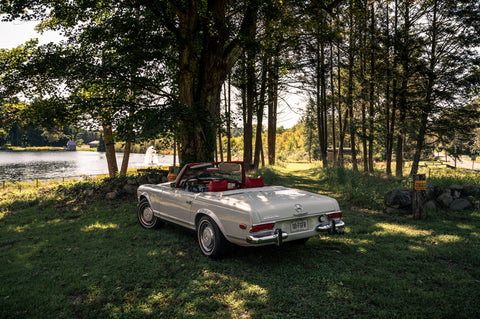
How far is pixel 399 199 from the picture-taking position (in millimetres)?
8414

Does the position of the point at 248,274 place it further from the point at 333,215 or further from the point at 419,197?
the point at 419,197

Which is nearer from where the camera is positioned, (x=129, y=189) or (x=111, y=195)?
(x=111, y=195)

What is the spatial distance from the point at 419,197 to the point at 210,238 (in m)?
5.28

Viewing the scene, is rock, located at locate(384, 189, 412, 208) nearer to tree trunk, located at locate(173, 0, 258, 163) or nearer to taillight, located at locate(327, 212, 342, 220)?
taillight, located at locate(327, 212, 342, 220)

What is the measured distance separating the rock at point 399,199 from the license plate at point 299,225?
4.84 m

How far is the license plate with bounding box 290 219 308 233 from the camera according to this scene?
4.63 m

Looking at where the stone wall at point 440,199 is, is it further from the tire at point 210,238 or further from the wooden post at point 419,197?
the tire at point 210,238

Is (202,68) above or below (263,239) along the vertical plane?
above

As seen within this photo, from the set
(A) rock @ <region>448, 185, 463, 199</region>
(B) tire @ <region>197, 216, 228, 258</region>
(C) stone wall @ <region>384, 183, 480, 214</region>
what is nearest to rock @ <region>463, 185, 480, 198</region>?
(C) stone wall @ <region>384, 183, 480, 214</region>

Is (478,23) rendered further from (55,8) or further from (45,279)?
(45,279)

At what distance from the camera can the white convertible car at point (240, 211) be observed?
4.39 meters

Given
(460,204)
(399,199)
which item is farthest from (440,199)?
(399,199)

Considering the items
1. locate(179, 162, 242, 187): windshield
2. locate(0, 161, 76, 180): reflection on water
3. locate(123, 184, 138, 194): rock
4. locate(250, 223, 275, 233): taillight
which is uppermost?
locate(179, 162, 242, 187): windshield

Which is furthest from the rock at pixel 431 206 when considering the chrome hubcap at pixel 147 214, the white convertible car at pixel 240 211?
the chrome hubcap at pixel 147 214
